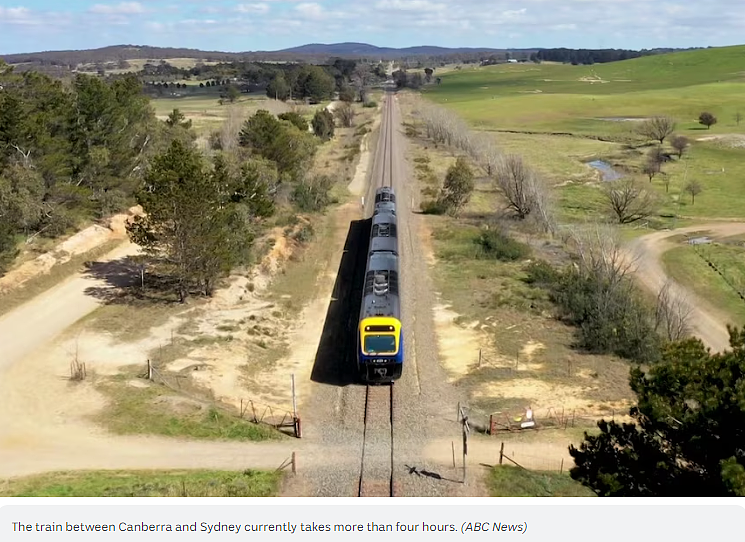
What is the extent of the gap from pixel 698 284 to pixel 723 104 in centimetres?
13729

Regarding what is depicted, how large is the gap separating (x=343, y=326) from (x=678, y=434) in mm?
25203

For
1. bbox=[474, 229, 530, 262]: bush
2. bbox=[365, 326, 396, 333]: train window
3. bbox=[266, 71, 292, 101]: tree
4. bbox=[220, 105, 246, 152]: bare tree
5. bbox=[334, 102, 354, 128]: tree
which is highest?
bbox=[266, 71, 292, 101]: tree

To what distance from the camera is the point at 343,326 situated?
131ft

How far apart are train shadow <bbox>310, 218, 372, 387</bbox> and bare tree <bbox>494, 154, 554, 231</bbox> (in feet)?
58.0

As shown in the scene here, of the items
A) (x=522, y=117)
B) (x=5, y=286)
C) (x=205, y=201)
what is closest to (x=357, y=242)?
(x=205, y=201)

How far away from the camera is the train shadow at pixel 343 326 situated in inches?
1308

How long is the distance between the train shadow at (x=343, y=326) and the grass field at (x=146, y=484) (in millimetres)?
9696

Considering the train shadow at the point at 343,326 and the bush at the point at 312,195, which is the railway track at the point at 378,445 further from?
the bush at the point at 312,195

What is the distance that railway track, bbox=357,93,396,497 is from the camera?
22.7 meters

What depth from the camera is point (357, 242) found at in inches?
2312

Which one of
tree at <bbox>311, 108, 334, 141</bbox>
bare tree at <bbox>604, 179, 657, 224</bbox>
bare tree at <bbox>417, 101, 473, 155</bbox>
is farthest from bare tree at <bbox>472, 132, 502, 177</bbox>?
tree at <bbox>311, 108, 334, 141</bbox>

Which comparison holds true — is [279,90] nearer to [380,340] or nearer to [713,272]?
[713,272]

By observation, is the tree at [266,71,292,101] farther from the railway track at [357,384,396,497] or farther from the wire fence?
the railway track at [357,384,396,497]

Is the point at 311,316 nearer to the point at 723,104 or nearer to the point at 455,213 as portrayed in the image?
the point at 455,213
